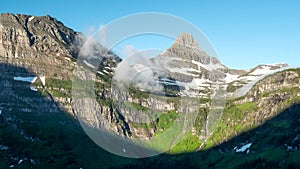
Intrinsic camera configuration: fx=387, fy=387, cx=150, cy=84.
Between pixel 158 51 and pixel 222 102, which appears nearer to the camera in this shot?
pixel 158 51

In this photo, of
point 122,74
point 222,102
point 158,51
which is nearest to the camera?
point 158,51

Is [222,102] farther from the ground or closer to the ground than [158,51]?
closer to the ground

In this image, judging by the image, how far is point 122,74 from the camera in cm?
4784

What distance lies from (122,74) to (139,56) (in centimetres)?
1123

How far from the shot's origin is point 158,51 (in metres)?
34.5

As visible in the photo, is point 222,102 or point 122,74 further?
point 122,74

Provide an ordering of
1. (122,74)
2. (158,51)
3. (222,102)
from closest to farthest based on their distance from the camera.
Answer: (158,51) < (222,102) < (122,74)

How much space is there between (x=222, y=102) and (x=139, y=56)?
9.04 metres

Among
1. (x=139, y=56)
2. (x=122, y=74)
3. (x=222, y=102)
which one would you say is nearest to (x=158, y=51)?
(x=139, y=56)

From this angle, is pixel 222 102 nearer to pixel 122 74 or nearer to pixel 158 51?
pixel 158 51

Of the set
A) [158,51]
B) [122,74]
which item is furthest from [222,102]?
[122,74]

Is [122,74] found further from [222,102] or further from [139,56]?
[222,102]

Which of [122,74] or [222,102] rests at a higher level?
[122,74]

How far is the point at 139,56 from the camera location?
3697cm
